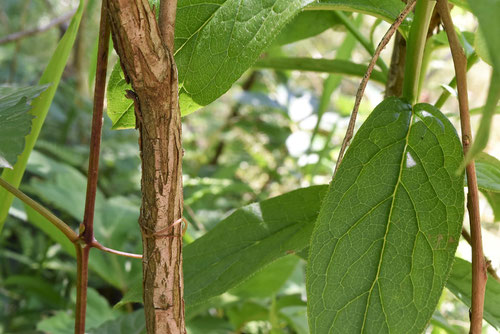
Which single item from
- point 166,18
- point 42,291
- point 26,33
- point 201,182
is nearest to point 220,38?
point 166,18

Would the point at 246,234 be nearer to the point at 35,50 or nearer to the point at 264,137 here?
the point at 264,137

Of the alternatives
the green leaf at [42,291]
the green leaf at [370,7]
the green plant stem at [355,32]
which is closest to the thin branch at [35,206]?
the green leaf at [370,7]

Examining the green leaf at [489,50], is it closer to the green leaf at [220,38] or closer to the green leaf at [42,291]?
the green leaf at [220,38]

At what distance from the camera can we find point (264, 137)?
1.57 metres

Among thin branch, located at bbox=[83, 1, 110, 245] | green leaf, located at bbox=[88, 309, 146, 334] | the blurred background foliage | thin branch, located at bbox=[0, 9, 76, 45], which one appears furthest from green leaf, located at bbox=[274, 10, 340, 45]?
thin branch, located at bbox=[0, 9, 76, 45]

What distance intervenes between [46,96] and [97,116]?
3.0 inches

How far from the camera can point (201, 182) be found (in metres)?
1.07

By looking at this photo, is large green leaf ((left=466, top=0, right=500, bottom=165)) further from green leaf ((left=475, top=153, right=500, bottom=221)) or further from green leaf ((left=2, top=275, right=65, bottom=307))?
green leaf ((left=2, top=275, right=65, bottom=307))

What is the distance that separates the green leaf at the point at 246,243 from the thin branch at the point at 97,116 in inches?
3.5

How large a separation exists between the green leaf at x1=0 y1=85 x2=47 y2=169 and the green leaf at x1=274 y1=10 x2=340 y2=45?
0.26 meters

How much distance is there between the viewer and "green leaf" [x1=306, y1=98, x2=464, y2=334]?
0.30 meters

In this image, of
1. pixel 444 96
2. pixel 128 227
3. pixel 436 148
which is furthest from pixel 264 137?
pixel 436 148

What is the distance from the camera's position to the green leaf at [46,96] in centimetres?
37

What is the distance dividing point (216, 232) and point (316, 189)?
0.31 ft
